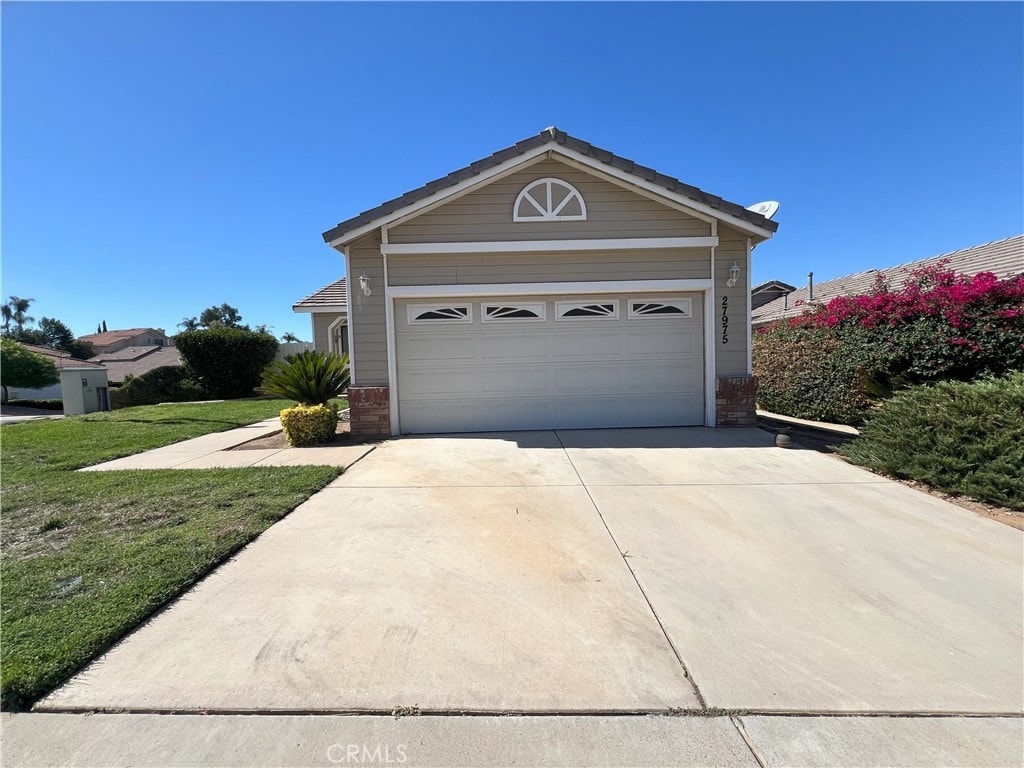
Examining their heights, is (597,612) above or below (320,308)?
below

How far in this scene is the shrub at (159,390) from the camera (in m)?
19.1

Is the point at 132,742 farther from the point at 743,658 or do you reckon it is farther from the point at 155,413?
the point at 155,413

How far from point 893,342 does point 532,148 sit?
687 cm

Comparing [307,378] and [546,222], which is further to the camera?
[546,222]

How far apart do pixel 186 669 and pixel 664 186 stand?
8.36 metres

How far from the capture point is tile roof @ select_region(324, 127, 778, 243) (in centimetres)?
751

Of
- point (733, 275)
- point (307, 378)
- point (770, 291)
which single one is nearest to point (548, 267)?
point (733, 275)

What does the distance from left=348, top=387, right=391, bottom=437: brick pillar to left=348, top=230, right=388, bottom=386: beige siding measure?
169 mm

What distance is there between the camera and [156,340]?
69438 mm

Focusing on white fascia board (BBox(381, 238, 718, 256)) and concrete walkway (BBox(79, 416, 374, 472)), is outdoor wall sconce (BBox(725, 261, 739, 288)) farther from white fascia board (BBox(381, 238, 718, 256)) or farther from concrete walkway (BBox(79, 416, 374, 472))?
concrete walkway (BBox(79, 416, 374, 472))

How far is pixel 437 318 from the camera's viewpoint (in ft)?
26.5

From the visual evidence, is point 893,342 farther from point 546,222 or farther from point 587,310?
point 546,222

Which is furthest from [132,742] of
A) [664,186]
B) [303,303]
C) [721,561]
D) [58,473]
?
[303,303]

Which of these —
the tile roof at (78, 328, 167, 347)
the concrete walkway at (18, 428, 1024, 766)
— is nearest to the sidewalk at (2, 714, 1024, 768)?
the concrete walkway at (18, 428, 1024, 766)
